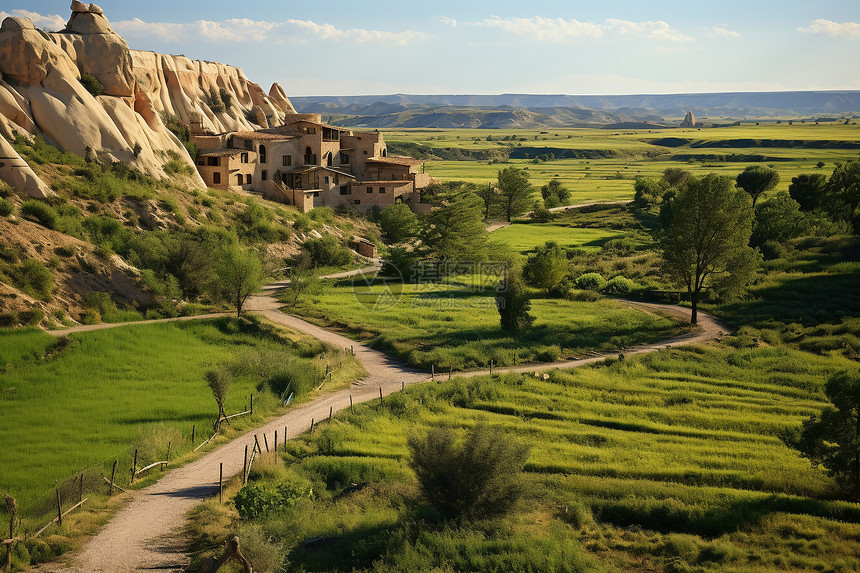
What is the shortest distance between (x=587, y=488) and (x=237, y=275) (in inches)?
1035

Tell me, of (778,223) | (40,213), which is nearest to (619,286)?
(778,223)

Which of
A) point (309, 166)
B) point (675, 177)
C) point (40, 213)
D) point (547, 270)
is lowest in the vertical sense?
point (547, 270)

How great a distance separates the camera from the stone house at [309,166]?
6650 cm

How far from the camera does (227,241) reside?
169 feet

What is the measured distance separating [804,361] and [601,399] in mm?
12472

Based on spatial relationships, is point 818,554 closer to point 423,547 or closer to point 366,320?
point 423,547

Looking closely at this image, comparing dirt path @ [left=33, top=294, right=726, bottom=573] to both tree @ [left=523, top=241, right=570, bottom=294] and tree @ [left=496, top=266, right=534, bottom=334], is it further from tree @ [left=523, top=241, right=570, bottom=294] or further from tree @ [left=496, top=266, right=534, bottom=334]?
tree @ [left=523, top=241, right=570, bottom=294]

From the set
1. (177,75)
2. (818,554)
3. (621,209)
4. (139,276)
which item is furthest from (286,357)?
(621,209)

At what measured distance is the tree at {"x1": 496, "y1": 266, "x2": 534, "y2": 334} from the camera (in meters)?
42.1

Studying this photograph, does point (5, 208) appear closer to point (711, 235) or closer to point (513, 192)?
point (711, 235)

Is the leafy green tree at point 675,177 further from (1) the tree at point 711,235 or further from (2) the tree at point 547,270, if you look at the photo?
(1) the tree at point 711,235

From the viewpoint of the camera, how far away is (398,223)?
72.0 meters

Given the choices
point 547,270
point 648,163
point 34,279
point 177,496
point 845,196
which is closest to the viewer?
point 177,496

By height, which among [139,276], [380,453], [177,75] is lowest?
[380,453]
